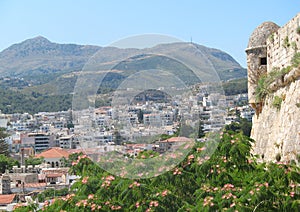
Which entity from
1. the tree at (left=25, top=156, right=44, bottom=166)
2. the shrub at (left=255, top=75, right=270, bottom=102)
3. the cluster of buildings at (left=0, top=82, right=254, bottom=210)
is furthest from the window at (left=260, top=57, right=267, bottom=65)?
the tree at (left=25, top=156, right=44, bottom=166)

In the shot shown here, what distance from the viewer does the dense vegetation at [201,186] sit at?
26.3 feet

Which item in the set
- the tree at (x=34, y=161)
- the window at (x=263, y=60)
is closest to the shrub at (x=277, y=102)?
the window at (x=263, y=60)

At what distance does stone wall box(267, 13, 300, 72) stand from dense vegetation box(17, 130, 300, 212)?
2.42m

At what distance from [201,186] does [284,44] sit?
172 inches

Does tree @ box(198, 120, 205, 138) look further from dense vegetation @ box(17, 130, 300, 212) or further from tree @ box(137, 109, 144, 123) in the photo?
tree @ box(137, 109, 144, 123)

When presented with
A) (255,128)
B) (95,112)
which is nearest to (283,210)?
(95,112)

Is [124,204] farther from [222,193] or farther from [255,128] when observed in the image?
[255,128]

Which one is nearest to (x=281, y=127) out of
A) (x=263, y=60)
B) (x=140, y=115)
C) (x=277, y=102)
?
(x=277, y=102)

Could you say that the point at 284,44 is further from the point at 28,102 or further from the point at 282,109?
the point at 28,102

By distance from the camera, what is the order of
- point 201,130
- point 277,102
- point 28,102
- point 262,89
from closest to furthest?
point 201,130 < point 277,102 < point 262,89 < point 28,102

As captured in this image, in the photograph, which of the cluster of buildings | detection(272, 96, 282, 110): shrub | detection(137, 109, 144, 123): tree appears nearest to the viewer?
the cluster of buildings

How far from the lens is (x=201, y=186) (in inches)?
347

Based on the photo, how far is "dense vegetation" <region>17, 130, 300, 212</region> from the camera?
8.03 m

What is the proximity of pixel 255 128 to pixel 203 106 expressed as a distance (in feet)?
13.9
